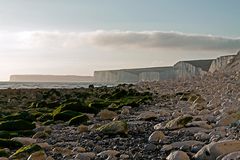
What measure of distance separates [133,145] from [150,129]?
1817 millimetres

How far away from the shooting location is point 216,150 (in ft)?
18.3

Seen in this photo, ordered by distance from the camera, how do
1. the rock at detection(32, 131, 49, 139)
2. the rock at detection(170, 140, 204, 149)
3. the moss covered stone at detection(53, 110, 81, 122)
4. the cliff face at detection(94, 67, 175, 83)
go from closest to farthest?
1. the rock at detection(170, 140, 204, 149)
2. the rock at detection(32, 131, 49, 139)
3. the moss covered stone at detection(53, 110, 81, 122)
4. the cliff face at detection(94, 67, 175, 83)

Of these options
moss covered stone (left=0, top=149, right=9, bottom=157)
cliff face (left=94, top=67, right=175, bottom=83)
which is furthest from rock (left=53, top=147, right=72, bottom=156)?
cliff face (left=94, top=67, right=175, bottom=83)

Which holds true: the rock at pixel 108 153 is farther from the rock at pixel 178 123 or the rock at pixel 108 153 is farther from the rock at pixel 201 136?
the rock at pixel 178 123

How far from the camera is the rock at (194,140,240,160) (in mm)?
5559

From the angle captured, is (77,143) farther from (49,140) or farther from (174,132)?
(174,132)

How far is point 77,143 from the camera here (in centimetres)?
809

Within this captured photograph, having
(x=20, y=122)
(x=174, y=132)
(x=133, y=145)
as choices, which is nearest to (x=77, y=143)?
(x=133, y=145)

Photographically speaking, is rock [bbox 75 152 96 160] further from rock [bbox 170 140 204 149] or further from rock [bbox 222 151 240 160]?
rock [bbox 222 151 240 160]

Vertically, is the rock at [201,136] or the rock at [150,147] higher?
the rock at [201,136]

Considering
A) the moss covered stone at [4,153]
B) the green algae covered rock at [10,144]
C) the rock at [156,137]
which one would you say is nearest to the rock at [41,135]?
the green algae covered rock at [10,144]

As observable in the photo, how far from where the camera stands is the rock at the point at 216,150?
18.2 feet

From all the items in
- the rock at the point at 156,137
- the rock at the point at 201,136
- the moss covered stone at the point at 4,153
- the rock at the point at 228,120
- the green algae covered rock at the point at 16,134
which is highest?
the rock at the point at 228,120

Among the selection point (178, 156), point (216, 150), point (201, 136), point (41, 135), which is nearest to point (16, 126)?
point (41, 135)
